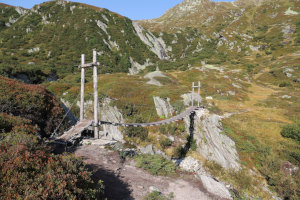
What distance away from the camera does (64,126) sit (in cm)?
1296

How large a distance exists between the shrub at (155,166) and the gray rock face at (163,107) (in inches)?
518

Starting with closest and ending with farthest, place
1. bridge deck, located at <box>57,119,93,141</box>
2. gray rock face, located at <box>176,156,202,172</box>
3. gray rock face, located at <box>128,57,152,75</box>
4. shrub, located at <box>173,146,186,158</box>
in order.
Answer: bridge deck, located at <box>57,119,93,141</box>
gray rock face, located at <box>176,156,202,172</box>
shrub, located at <box>173,146,186,158</box>
gray rock face, located at <box>128,57,152,75</box>

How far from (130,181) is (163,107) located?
17.3 metres

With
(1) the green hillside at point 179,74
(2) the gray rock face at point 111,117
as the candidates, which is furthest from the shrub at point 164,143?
(2) the gray rock face at point 111,117

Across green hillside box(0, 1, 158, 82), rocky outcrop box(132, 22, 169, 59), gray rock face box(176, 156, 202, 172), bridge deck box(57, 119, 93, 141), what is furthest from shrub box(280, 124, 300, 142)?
rocky outcrop box(132, 22, 169, 59)

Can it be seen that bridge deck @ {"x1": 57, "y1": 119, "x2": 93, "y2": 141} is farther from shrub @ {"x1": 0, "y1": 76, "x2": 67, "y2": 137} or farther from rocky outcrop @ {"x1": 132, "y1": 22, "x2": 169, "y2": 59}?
rocky outcrop @ {"x1": 132, "y1": 22, "x2": 169, "y2": 59}

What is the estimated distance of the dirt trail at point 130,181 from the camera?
7748mm

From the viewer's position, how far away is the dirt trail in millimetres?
7748

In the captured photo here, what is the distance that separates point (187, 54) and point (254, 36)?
48.7 meters

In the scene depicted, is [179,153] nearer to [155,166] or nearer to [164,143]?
[164,143]

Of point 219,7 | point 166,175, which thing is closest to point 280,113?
point 166,175

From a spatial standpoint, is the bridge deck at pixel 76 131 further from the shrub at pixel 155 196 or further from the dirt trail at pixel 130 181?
the shrub at pixel 155 196

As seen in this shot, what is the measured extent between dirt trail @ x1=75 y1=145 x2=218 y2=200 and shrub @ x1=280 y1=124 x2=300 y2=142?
45.8 feet

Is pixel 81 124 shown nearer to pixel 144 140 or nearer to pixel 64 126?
pixel 64 126
